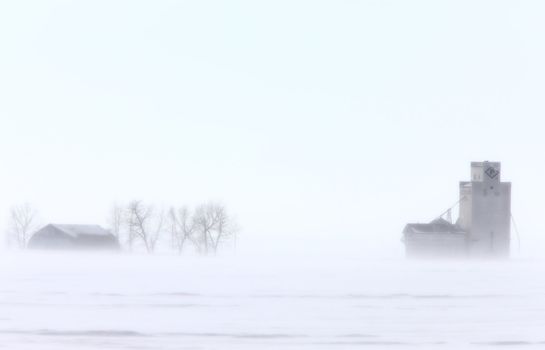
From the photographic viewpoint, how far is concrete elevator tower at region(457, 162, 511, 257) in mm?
87875

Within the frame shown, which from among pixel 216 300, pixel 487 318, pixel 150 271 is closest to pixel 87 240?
pixel 150 271

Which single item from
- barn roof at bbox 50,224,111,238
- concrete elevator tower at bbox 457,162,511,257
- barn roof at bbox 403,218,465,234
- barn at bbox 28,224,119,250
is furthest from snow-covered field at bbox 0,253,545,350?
barn roof at bbox 50,224,111,238

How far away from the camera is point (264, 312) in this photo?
31.6 meters

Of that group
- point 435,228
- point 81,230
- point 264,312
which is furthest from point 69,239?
point 264,312

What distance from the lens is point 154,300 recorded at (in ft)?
117

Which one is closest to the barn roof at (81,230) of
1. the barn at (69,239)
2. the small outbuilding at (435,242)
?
the barn at (69,239)

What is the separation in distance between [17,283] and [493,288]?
17.3 metres

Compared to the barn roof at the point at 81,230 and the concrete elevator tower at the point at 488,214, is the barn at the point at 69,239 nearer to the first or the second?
the barn roof at the point at 81,230

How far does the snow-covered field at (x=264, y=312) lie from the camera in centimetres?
2484

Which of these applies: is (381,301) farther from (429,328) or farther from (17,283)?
(17,283)

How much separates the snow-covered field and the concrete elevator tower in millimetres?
37221

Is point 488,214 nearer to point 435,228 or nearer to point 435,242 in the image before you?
point 435,228

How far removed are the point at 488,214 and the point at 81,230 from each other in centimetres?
3300

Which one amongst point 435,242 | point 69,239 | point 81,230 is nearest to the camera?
point 435,242
